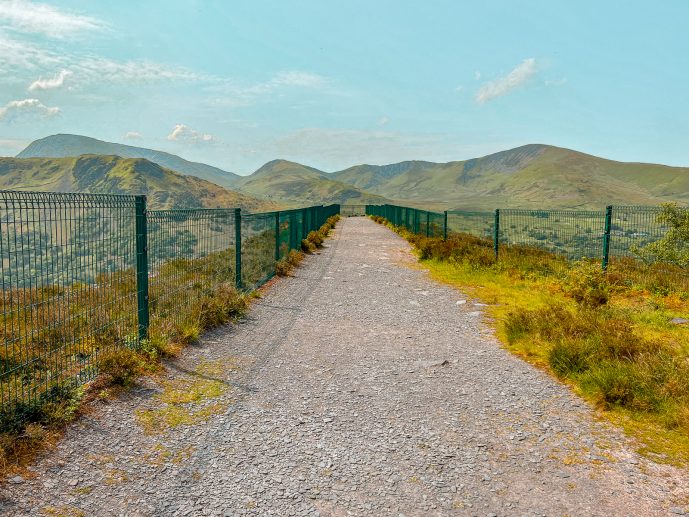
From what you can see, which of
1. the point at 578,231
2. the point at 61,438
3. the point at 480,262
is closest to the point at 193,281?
the point at 61,438

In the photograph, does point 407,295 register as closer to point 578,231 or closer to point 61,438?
point 578,231

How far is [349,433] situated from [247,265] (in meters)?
7.36

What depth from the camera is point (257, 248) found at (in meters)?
11.8

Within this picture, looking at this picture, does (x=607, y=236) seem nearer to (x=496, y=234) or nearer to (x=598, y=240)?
(x=598, y=240)

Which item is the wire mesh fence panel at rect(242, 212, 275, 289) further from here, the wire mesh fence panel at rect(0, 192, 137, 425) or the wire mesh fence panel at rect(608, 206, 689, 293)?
the wire mesh fence panel at rect(608, 206, 689, 293)

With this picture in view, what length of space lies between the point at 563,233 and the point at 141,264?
1354cm

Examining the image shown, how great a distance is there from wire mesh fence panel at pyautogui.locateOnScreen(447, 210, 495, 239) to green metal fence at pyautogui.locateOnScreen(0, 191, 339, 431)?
994 centimetres

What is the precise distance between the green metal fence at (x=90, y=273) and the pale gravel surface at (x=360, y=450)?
783 mm

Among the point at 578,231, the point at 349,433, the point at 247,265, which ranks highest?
the point at 578,231

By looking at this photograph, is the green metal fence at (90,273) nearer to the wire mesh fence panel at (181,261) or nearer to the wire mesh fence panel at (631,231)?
the wire mesh fence panel at (181,261)

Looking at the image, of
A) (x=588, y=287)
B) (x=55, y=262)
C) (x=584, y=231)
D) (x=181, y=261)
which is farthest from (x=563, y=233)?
(x=55, y=262)

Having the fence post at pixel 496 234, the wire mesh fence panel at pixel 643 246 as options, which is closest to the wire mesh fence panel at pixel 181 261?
the fence post at pixel 496 234

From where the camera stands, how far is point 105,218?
496 centimetres

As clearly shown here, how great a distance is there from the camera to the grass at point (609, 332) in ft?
14.4
